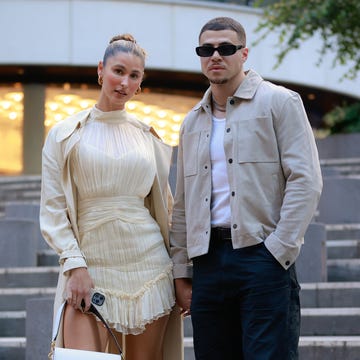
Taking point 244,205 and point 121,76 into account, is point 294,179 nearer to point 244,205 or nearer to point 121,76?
point 244,205

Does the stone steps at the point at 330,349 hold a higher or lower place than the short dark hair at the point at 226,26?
lower

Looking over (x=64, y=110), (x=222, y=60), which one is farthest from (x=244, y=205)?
(x=64, y=110)

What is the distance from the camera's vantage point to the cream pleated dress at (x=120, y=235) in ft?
16.3

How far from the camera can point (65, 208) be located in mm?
5016

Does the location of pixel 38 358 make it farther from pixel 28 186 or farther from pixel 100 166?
pixel 28 186

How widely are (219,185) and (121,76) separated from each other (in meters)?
0.82

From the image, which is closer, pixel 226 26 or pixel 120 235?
pixel 226 26

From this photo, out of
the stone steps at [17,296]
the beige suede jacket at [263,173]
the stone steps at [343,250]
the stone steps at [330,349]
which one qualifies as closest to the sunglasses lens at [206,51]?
the beige suede jacket at [263,173]

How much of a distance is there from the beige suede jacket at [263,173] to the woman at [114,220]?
0.33 metres

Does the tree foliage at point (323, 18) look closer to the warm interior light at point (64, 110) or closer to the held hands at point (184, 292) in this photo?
the warm interior light at point (64, 110)

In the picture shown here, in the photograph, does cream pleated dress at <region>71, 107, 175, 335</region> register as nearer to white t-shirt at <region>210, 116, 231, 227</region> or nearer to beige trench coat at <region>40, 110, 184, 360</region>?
beige trench coat at <region>40, 110, 184, 360</region>

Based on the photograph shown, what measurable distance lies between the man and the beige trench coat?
0.34 metres

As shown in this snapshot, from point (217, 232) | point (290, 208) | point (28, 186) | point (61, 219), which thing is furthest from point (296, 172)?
point (28, 186)

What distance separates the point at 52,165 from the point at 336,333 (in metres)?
3.65
